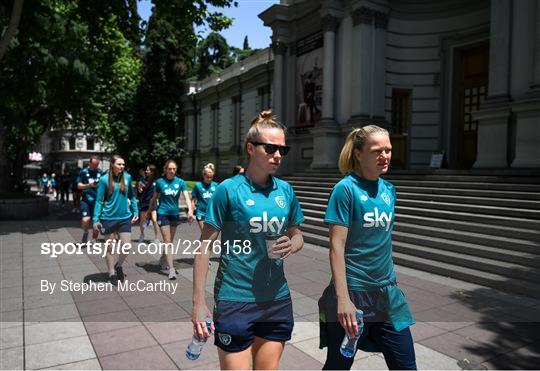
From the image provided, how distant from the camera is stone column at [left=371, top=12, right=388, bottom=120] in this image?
16609mm

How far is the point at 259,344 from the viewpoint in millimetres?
2693

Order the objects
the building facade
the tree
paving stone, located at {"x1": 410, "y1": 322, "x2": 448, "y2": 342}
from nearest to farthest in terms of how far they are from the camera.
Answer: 1. paving stone, located at {"x1": 410, "y1": 322, "x2": 448, "y2": 342}
2. the tree
3. the building facade

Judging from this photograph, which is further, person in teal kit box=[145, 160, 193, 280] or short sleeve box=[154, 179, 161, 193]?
short sleeve box=[154, 179, 161, 193]

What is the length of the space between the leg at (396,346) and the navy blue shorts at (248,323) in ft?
1.95

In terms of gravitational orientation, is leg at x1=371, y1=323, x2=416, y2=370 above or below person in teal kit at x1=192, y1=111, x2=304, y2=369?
below

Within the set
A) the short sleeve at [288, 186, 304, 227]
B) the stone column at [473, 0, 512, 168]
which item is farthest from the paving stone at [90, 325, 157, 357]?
the stone column at [473, 0, 512, 168]

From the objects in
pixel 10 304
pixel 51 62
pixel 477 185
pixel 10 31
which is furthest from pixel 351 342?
pixel 51 62

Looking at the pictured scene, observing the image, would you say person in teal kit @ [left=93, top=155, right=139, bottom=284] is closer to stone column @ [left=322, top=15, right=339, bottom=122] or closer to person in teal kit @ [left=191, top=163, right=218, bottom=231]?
person in teal kit @ [left=191, top=163, right=218, bottom=231]

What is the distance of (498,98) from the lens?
11.9m

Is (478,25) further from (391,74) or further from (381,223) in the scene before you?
(381,223)

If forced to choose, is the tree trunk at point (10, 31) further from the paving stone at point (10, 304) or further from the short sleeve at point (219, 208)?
the short sleeve at point (219, 208)

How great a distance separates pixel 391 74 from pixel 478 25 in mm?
3335

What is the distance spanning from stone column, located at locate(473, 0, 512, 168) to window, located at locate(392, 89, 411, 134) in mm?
5618

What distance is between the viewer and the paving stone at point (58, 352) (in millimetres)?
4203
